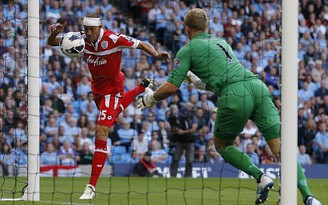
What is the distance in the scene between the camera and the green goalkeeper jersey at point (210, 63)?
34.1 ft

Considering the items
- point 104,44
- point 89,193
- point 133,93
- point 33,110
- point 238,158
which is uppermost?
point 104,44

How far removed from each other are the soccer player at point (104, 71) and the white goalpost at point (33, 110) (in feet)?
1.01

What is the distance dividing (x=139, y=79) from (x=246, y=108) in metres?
13.0

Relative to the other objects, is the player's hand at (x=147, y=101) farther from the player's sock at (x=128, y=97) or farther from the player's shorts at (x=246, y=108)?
the player's sock at (x=128, y=97)

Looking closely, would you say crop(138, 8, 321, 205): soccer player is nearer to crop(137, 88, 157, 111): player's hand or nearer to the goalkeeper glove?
crop(137, 88, 157, 111): player's hand

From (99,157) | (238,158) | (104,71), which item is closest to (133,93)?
(104,71)

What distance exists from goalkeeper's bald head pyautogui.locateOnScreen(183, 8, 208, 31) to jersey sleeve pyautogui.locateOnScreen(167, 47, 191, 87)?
0.41 m

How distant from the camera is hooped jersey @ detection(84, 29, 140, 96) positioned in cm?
1336

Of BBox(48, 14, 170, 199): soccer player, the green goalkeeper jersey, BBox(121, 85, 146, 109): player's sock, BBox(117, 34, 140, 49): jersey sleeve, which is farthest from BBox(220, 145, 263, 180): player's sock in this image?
BBox(121, 85, 146, 109): player's sock

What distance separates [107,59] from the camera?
1357cm

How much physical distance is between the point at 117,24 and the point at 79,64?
1523 mm

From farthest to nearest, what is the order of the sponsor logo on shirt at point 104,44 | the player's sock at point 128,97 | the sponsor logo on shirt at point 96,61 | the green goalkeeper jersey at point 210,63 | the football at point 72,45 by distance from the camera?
the player's sock at point 128,97 → the sponsor logo on shirt at point 96,61 → the sponsor logo on shirt at point 104,44 → the football at point 72,45 → the green goalkeeper jersey at point 210,63

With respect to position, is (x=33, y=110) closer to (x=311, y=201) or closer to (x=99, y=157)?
(x=99, y=157)

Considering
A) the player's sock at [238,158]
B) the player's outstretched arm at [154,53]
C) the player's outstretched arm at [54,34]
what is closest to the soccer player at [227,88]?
the player's sock at [238,158]
